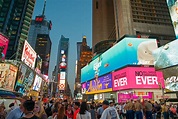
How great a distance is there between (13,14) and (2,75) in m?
75.8

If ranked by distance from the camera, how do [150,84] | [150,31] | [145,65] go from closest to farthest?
[150,84] < [145,65] < [150,31]

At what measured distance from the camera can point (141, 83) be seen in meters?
32.1

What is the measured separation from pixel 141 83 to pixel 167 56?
28.1 feet

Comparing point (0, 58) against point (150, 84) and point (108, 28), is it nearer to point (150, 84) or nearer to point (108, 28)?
point (150, 84)

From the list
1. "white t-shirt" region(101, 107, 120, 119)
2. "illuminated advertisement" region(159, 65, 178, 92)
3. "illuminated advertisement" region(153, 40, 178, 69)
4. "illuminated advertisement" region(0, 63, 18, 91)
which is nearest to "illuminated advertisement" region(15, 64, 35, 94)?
"illuminated advertisement" region(0, 63, 18, 91)

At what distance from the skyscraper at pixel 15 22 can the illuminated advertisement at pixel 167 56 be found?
69.1m

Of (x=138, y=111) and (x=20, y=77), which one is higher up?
(x=20, y=77)

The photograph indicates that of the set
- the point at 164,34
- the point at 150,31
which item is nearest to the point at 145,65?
the point at 150,31

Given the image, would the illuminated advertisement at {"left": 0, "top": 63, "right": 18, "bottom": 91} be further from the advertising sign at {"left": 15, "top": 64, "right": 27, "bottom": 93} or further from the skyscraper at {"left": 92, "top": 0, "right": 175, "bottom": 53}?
the skyscraper at {"left": 92, "top": 0, "right": 175, "bottom": 53}

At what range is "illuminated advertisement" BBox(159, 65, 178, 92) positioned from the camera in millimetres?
26541

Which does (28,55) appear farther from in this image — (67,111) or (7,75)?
(67,111)

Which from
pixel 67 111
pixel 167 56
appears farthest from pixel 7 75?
pixel 167 56

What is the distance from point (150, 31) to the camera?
64.0 meters

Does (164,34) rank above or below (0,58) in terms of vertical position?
above
